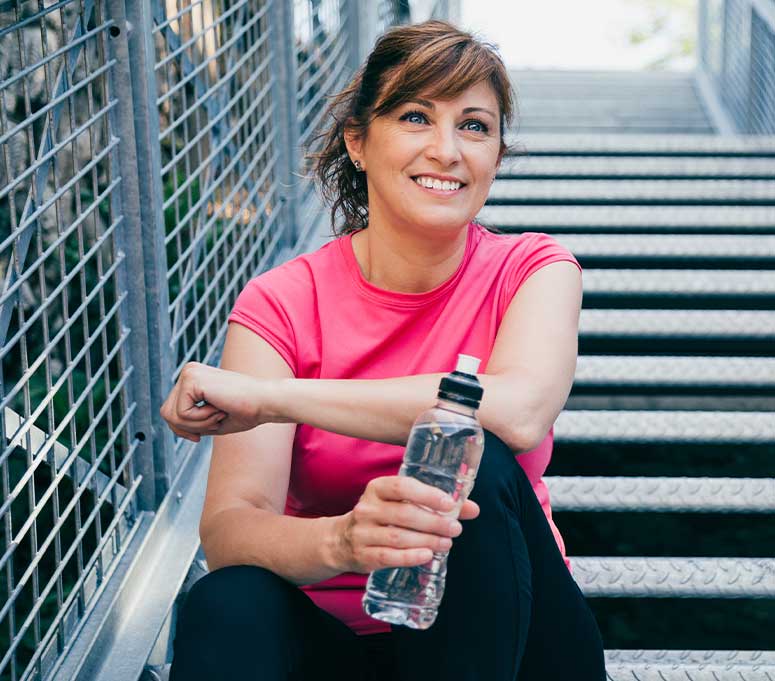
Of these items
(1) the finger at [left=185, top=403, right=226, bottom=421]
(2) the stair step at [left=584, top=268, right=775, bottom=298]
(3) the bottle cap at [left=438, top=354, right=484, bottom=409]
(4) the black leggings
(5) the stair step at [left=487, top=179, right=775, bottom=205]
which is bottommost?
(2) the stair step at [left=584, top=268, right=775, bottom=298]

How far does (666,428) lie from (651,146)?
2.04 metres

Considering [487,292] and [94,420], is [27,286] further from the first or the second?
[487,292]

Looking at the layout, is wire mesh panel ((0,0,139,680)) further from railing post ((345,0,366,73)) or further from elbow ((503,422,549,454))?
railing post ((345,0,366,73))

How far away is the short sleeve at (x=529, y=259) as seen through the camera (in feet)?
6.26

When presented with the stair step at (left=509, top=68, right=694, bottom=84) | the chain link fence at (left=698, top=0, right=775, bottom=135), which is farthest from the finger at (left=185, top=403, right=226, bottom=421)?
the stair step at (left=509, top=68, right=694, bottom=84)

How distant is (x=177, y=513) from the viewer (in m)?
2.22

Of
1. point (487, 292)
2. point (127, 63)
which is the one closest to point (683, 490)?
point (487, 292)

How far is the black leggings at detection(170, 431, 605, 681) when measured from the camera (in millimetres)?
1493

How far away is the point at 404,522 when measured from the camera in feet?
4.45

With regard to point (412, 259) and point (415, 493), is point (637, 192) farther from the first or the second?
point (415, 493)

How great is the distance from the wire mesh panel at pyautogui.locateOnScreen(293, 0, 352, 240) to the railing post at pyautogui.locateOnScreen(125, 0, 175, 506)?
1341 mm

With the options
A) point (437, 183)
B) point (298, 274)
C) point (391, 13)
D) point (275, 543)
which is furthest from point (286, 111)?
point (391, 13)

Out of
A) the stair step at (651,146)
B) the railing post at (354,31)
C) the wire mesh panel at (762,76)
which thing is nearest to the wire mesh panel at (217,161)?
the railing post at (354,31)

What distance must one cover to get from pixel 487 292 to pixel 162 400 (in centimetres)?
64
